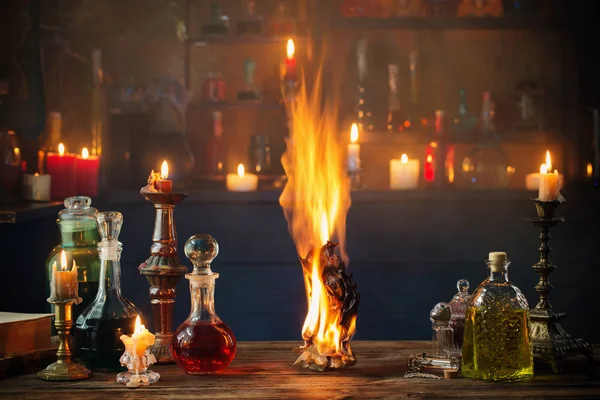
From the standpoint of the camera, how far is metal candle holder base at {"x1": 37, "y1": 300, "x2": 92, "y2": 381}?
138 centimetres

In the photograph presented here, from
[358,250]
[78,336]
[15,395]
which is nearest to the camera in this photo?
[15,395]

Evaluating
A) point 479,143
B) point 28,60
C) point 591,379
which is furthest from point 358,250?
point 591,379

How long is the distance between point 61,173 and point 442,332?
1670 millimetres

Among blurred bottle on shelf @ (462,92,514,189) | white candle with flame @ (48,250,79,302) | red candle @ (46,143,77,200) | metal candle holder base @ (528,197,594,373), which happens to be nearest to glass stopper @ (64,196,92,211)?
white candle with flame @ (48,250,79,302)

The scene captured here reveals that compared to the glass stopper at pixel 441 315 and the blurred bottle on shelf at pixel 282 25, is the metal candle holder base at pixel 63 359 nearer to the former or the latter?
the glass stopper at pixel 441 315

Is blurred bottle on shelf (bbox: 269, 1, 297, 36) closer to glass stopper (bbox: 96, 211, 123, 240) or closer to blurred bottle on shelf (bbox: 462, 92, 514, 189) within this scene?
blurred bottle on shelf (bbox: 462, 92, 514, 189)

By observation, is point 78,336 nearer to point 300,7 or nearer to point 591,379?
point 591,379

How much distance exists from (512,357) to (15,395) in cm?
76

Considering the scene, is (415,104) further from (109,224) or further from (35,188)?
(109,224)

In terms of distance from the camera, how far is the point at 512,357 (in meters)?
1.38

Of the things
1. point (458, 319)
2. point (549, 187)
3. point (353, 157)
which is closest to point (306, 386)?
point (458, 319)

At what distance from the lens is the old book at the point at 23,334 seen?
1.43 meters

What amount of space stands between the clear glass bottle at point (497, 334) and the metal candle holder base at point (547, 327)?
0.27 feet

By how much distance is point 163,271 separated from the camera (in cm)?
153
